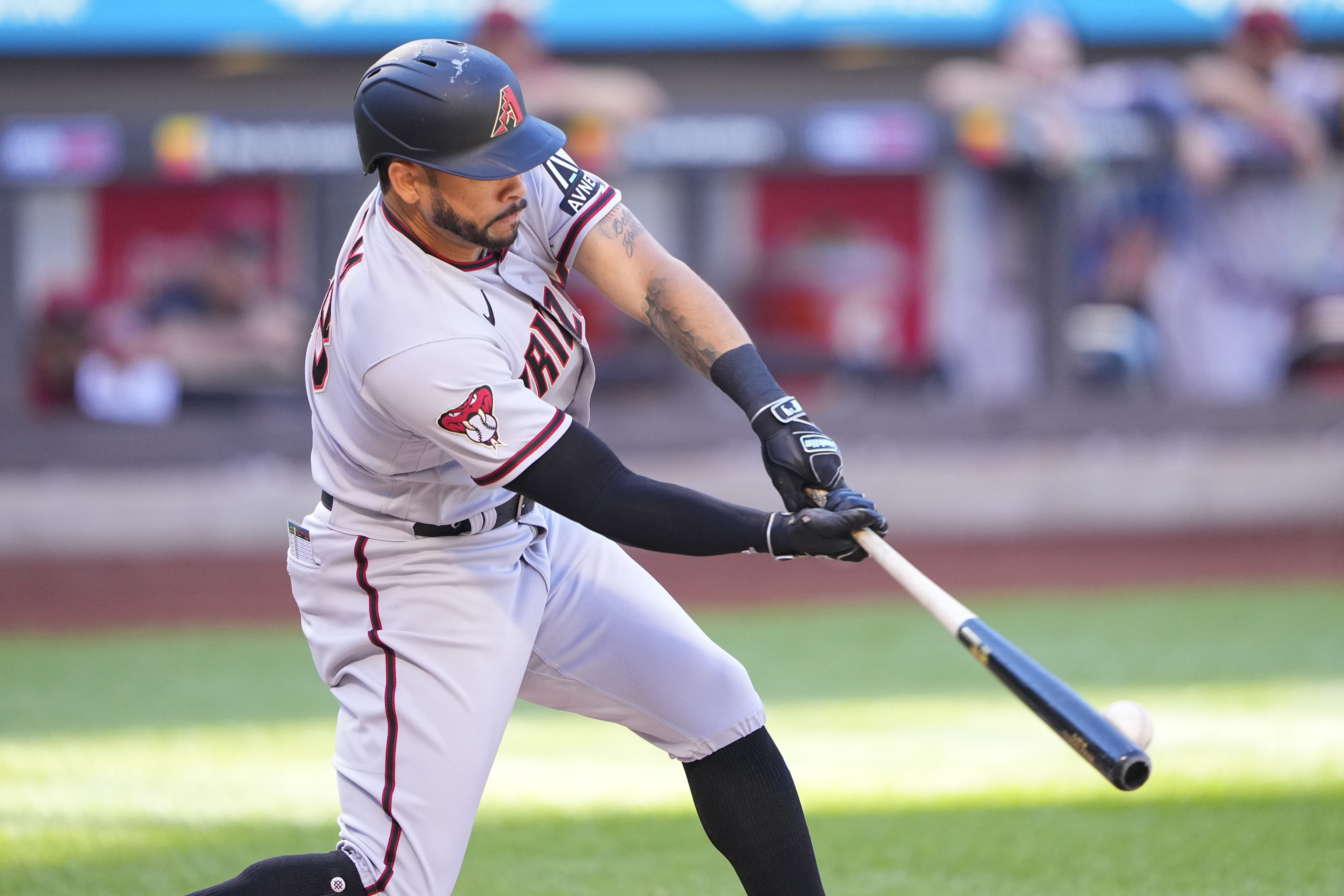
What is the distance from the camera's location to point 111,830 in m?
3.65

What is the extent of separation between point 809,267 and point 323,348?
723 centimetres

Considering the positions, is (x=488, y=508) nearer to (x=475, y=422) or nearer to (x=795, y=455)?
(x=475, y=422)

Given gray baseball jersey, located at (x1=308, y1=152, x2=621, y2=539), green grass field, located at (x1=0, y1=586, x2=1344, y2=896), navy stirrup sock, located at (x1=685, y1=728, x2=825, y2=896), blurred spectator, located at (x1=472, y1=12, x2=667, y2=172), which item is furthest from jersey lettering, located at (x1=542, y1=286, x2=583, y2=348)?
blurred spectator, located at (x1=472, y1=12, x2=667, y2=172)

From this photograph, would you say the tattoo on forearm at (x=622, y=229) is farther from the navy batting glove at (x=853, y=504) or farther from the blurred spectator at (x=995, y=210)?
the blurred spectator at (x=995, y=210)

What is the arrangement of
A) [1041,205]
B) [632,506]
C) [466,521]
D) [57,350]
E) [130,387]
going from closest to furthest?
1. [632,506]
2. [466,521]
3. [130,387]
4. [57,350]
5. [1041,205]

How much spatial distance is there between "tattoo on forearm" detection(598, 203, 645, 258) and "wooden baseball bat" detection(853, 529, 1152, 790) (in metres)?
0.68

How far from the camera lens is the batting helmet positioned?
2184mm

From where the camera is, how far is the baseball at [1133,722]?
217 centimetres

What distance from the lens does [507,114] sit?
2246mm

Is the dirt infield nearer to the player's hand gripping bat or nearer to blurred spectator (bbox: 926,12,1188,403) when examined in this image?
blurred spectator (bbox: 926,12,1188,403)

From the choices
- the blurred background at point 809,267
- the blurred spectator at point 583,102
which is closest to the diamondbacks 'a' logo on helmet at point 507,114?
the blurred background at point 809,267

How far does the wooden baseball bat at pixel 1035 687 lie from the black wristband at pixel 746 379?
316 millimetres

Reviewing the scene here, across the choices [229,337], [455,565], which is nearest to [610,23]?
[229,337]

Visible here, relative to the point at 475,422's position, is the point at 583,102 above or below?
above
